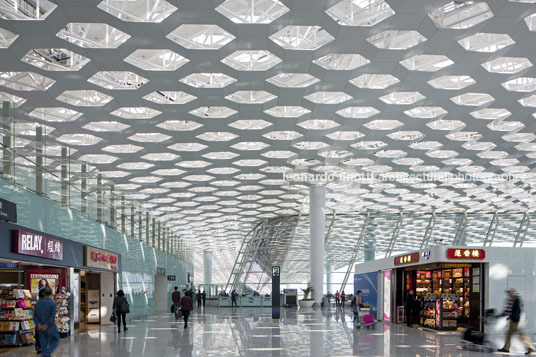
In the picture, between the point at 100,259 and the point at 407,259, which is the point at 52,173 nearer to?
the point at 100,259

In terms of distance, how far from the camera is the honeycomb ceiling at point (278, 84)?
13.1 m

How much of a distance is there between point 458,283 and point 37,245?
48.9 ft

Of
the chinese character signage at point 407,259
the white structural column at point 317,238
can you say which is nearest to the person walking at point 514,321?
the chinese character signage at point 407,259

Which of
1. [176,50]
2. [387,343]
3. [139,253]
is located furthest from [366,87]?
[139,253]

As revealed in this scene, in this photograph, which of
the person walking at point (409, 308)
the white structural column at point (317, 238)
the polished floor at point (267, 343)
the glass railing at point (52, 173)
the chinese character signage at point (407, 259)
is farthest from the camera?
the white structural column at point (317, 238)

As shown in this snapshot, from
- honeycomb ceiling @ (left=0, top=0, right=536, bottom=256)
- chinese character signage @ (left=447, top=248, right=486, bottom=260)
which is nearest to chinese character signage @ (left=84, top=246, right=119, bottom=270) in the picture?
honeycomb ceiling @ (left=0, top=0, right=536, bottom=256)

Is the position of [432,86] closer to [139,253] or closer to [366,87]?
[366,87]

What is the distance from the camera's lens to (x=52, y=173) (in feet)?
57.5

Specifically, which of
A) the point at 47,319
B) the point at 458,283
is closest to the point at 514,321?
the point at 458,283

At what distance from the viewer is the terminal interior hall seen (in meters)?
13.4

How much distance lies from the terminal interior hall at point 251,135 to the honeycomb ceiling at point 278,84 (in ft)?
0.22

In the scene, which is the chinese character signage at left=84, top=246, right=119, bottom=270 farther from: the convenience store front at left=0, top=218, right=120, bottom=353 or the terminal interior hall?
the terminal interior hall

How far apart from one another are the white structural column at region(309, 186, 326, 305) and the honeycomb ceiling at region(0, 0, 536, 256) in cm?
414

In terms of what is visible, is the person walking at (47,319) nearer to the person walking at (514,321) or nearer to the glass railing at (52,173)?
the glass railing at (52,173)
